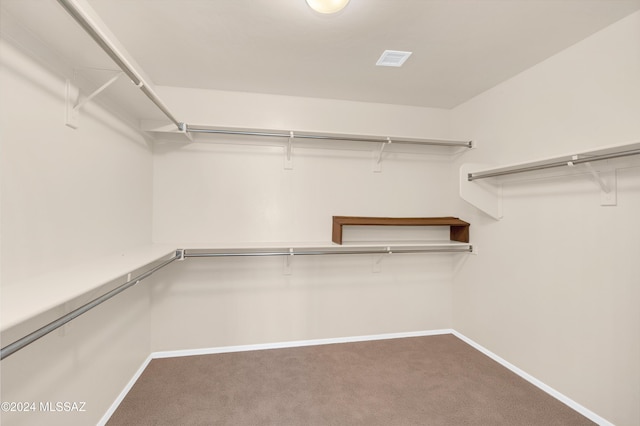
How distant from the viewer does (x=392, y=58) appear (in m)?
2.02

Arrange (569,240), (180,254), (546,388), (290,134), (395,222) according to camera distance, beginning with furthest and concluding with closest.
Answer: (395,222) → (290,134) → (180,254) → (546,388) → (569,240)

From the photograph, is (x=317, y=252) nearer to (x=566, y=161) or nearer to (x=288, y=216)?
(x=288, y=216)

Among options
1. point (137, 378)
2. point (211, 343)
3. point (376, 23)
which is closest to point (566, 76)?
point (376, 23)

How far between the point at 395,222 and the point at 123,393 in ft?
8.25

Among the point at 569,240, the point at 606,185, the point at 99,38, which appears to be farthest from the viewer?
the point at 569,240

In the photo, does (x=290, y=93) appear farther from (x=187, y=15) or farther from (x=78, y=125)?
(x=78, y=125)

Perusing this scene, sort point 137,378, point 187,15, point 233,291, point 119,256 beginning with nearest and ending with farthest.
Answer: point 187,15 → point 119,256 → point 137,378 → point 233,291

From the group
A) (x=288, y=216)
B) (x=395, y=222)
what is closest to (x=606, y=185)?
(x=395, y=222)

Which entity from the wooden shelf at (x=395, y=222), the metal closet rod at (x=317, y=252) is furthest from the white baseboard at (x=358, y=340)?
the wooden shelf at (x=395, y=222)

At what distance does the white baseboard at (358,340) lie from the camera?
1762 millimetres

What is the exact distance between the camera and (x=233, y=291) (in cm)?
256

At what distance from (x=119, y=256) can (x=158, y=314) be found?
3.32 feet

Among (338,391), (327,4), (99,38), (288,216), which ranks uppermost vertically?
(327,4)

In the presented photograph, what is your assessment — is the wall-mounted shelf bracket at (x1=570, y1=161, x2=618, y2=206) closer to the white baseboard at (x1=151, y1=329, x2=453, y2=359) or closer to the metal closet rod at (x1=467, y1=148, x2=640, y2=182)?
the metal closet rod at (x1=467, y1=148, x2=640, y2=182)
